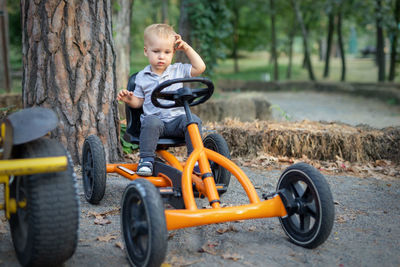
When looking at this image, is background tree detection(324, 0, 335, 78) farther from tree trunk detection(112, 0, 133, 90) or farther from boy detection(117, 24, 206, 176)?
boy detection(117, 24, 206, 176)

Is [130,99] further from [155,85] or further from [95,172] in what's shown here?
[95,172]

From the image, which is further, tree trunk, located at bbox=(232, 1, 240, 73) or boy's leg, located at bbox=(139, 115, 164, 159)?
tree trunk, located at bbox=(232, 1, 240, 73)

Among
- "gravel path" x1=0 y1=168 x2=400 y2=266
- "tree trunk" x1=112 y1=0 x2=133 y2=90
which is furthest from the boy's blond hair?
"tree trunk" x1=112 y1=0 x2=133 y2=90

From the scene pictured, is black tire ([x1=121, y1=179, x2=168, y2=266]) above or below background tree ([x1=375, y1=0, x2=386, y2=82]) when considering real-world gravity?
below

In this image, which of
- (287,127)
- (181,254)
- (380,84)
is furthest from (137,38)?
(181,254)

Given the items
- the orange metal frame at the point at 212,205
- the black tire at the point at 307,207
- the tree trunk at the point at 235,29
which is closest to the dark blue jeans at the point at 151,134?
the orange metal frame at the point at 212,205

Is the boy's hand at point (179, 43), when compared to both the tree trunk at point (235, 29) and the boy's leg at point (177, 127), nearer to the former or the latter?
the boy's leg at point (177, 127)

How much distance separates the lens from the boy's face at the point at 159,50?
3477 millimetres

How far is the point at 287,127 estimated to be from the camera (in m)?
5.57

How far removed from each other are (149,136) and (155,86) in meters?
0.45

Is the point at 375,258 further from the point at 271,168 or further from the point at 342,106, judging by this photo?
the point at 342,106

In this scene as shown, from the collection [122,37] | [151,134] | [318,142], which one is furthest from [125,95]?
[122,37]

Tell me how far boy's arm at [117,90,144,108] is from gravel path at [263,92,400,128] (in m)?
5.03

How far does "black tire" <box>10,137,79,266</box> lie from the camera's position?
80.8 inches
